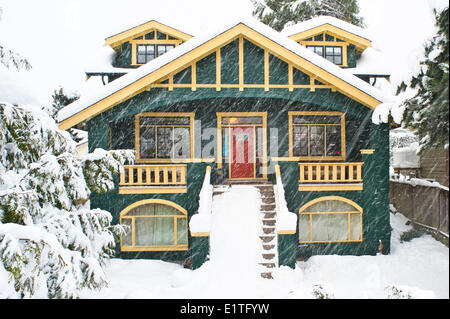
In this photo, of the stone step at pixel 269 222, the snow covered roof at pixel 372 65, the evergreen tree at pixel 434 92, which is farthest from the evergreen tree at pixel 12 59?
the snow covered roof at pixel 372 65

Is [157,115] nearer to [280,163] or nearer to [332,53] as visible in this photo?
[280,163]

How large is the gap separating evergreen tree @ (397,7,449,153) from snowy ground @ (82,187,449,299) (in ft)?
2.74

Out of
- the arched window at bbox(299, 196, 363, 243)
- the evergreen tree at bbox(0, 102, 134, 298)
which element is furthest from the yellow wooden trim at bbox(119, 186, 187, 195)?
the evergreen tree at bbox(0, 102, 134, 298)

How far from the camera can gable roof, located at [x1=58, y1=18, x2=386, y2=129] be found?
28.9 feet

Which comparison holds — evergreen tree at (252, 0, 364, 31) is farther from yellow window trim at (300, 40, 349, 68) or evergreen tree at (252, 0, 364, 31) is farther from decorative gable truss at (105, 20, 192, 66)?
decorative gable truss at (105, 20, 192, 66)

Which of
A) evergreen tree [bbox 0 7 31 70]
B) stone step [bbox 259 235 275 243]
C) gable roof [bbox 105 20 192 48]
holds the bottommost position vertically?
stone step [bbox 259 235 275 243]

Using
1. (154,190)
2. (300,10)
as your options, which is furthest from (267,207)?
(300,10)

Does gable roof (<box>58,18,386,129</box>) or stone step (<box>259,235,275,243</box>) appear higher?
gable roof (<box>58,18,386,129</box>)

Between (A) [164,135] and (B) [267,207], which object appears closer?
(B) [267,207]

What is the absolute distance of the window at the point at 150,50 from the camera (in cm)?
1244

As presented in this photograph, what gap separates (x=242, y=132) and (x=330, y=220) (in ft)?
14.9

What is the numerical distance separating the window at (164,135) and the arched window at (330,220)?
4.57 metres

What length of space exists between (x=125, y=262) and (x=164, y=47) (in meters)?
8.02

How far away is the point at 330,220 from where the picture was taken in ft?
33.2
